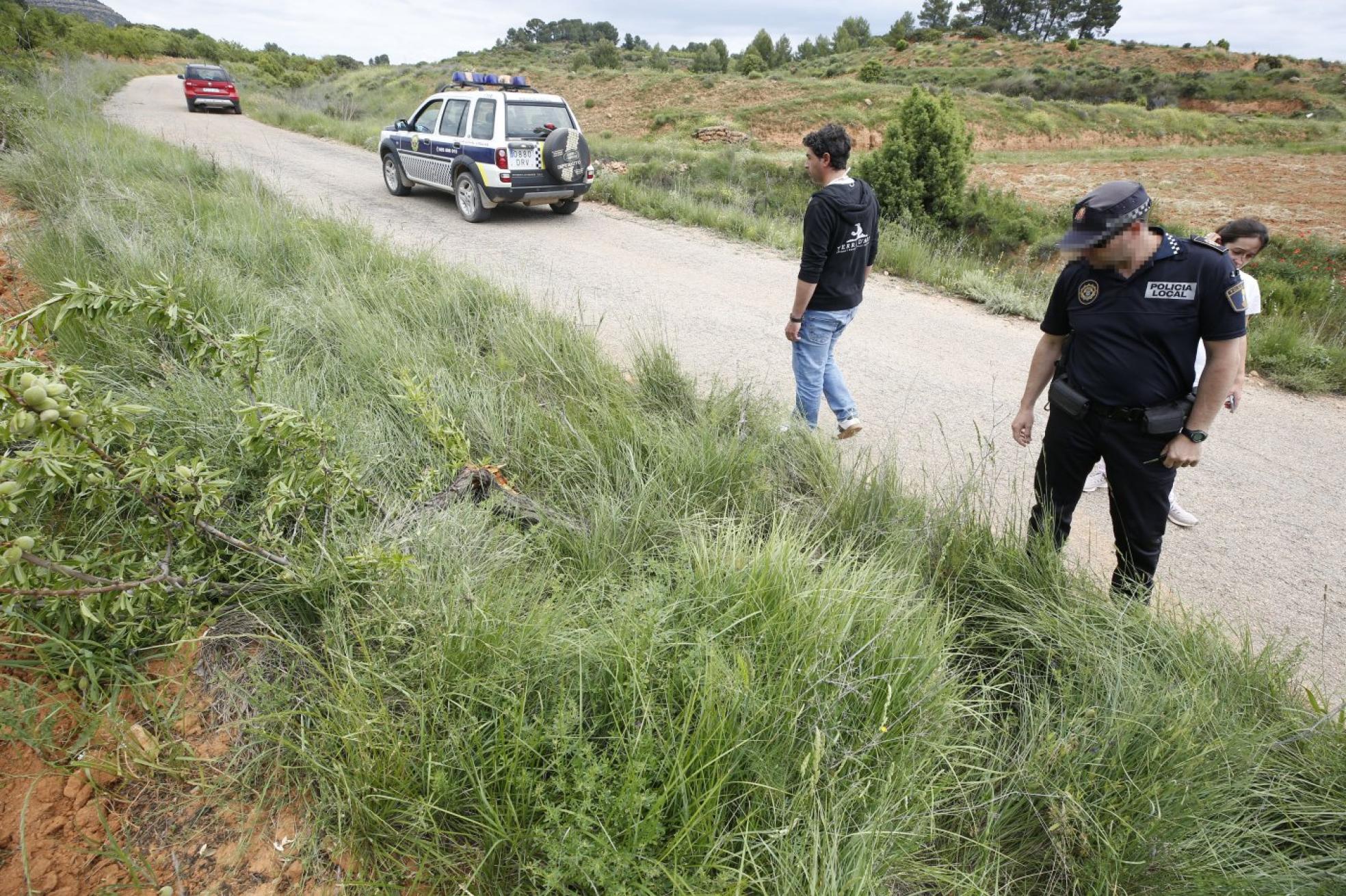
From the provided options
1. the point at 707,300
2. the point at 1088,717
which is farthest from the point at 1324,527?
the point at 707,300

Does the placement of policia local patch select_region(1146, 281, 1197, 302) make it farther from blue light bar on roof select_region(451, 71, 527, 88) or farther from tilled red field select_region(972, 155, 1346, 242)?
tilled red field select_region(972, 155, 1346, 242)

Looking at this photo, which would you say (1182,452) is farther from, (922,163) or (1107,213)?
(922,163)

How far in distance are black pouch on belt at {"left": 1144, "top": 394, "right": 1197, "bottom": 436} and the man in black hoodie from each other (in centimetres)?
201

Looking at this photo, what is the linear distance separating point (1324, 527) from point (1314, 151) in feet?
125

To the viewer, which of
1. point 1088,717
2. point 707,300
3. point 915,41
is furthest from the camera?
point 915,41

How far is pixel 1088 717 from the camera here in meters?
2.20

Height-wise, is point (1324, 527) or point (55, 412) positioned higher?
point (55, 412)

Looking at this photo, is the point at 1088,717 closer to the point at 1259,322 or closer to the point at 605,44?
the point at 1259,322

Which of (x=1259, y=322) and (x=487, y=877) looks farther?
(x=1259, y=322)

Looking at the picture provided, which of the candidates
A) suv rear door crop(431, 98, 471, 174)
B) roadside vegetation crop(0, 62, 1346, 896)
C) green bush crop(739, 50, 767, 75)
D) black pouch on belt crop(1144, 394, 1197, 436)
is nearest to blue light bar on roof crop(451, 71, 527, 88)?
suv rear door crop(431, 98, 471, 174)

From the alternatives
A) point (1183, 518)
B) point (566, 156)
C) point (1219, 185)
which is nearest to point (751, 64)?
point (1219, 185)

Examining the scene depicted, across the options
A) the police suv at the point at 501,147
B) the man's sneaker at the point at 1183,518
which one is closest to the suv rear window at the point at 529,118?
the police suv at the point at 501,147

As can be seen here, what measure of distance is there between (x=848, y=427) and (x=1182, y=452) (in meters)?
2.30

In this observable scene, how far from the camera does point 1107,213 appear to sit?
2600 millimetres
